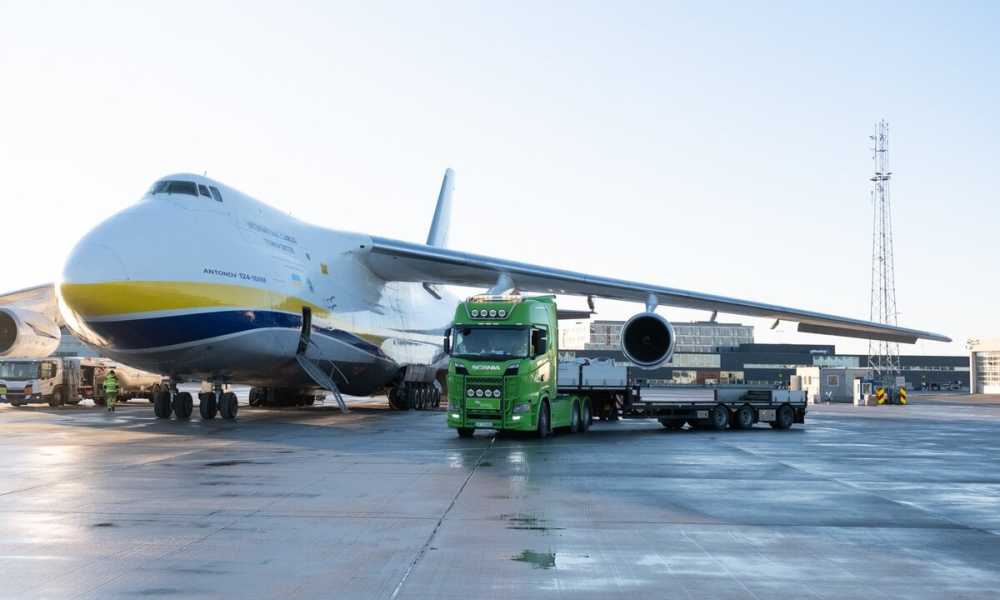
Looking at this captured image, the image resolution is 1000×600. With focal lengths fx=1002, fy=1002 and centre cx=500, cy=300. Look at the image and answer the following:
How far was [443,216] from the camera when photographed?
1506 inches

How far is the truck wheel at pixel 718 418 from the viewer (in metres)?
24.5

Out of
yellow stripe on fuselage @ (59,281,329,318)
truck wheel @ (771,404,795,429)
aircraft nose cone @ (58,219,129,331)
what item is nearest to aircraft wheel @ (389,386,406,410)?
yellow stripe on fuselage @ (59,281,329,318)

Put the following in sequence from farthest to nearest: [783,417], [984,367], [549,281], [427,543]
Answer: [984,367], [549,281], [783,417], [427,543]

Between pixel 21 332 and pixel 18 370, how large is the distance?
17.6ft

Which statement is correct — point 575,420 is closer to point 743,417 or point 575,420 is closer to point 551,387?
point 551,387

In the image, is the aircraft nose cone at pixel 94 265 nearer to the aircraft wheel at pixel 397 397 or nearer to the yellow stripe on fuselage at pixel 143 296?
the yellow stripe on fuselage at pixel 143 296

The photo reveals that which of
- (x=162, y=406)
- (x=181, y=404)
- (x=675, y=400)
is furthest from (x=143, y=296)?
(x=675, y=400)

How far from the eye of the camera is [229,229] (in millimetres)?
21812

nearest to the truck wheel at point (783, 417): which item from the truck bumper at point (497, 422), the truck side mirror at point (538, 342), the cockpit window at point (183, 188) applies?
the truck side mirror at point (538, 342)

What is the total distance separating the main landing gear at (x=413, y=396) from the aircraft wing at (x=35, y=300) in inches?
411

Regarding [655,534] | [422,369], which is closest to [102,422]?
[422,369]

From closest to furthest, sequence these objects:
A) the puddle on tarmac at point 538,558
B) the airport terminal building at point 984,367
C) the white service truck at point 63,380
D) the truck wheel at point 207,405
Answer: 1. the puddle on tarmac at point 538,558
2. the truck wheel at point 207,405
3. the white service truck at point 63,380
4. the airport terminal building at point 984,367

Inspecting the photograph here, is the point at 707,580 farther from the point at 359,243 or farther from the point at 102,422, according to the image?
the point at 359,243

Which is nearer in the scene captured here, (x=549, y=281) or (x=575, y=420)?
(x=575, y=420)
